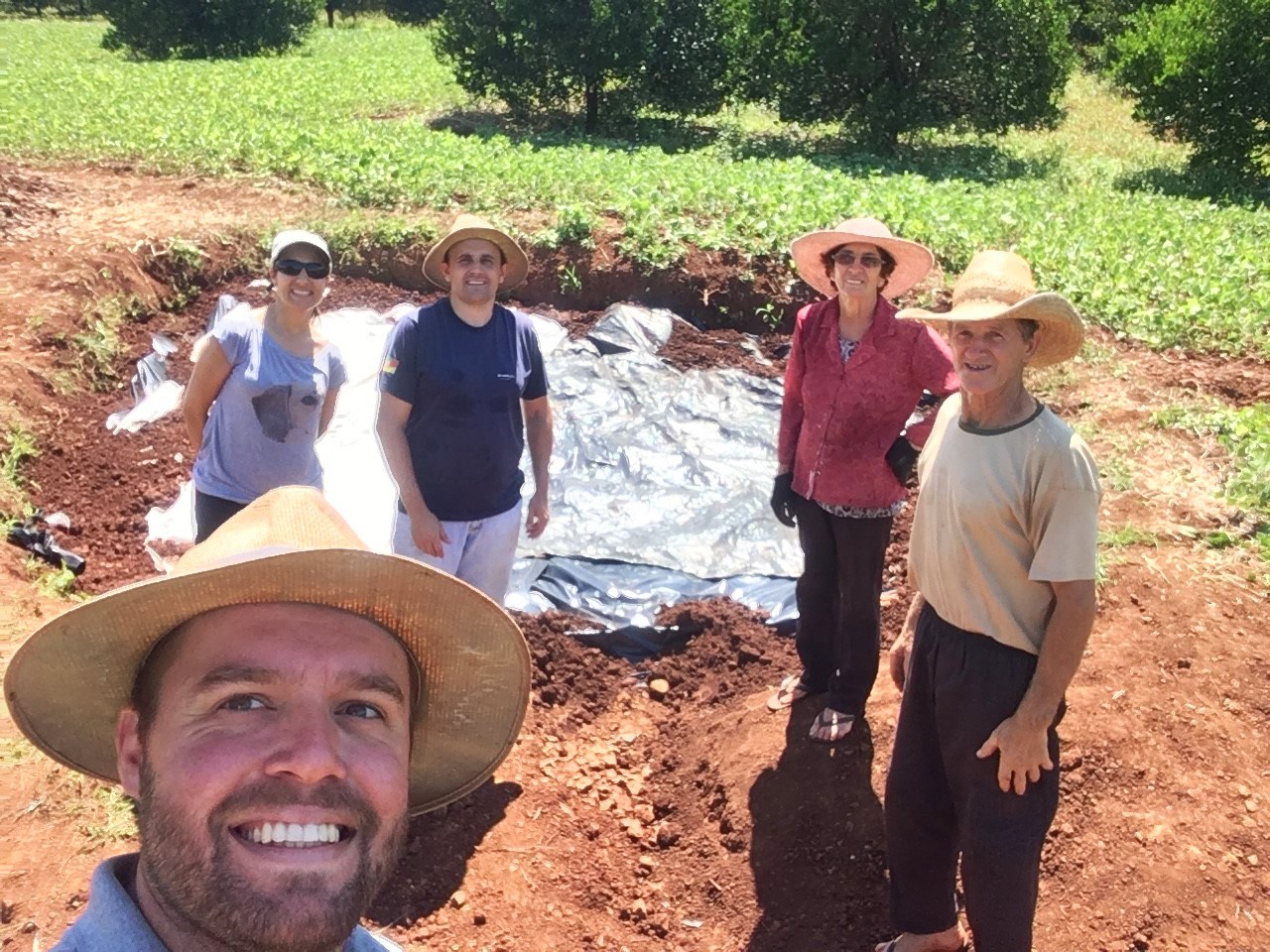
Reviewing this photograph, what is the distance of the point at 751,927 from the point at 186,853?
2.60 m

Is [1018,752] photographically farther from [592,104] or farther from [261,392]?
[592,104]

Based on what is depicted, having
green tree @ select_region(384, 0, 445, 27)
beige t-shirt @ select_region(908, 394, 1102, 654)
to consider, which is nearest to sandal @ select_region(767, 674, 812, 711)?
beige t-shirt @ select_region(908, 394, 1102, 654)

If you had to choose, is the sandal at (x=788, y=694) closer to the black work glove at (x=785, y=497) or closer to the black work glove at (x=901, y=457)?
the black work glove at (x=785, y=497)

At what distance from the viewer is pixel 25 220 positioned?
868cm

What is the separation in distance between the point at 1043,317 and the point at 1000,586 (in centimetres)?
64

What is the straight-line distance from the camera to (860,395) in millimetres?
3605

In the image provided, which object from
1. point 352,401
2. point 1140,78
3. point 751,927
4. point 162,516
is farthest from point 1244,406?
point 1140,78

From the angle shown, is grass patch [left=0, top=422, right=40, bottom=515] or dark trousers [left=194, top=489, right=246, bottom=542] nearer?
dark trousers [left=194, top=489, right=246, bottom=542]

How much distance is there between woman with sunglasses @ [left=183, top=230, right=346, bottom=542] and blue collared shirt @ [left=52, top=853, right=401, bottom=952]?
2564mm

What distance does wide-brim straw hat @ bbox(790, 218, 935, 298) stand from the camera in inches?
142

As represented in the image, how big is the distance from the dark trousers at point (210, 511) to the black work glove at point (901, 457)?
2.18m

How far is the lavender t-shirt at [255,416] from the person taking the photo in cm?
379

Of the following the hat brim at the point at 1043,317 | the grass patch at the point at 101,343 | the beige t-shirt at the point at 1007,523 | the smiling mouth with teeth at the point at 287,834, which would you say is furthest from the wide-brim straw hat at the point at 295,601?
the grass patch at the point at 101,343

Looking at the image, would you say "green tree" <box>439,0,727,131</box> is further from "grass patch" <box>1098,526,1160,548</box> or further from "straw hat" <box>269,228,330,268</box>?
"straw hat" <box>269,228,330,268</box>
